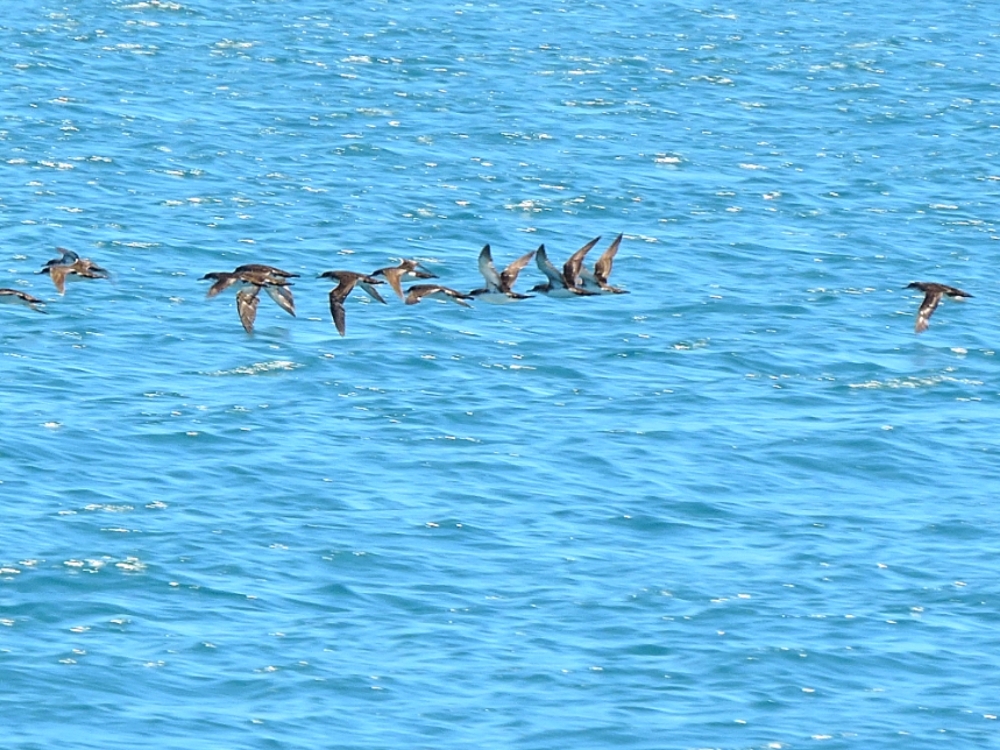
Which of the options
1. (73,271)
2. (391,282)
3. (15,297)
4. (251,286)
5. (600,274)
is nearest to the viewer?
(600,274)

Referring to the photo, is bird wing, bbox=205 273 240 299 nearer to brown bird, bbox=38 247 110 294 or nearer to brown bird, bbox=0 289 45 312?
brown bird, bbox=38 247 110 294

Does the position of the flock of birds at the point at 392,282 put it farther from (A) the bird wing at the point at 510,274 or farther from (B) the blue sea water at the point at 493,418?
(B) the blue sea water at the point at 493,418

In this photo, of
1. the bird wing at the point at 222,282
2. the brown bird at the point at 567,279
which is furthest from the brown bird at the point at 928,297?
the bird wing at the point at 222,282

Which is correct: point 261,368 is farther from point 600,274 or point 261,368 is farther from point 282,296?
point 600,274

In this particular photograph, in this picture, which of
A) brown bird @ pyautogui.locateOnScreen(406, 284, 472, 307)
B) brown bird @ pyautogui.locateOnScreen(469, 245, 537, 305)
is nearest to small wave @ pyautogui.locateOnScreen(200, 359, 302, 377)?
brown bird @ pyautogui.locateOnScreen(406, 284, 472, 307)

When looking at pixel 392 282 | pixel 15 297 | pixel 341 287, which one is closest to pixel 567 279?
pixel 392 282

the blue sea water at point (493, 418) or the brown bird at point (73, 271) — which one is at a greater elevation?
the brown bird at point (73, 271)

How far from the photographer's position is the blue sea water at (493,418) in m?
20.8

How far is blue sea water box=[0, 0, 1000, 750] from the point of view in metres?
20.8

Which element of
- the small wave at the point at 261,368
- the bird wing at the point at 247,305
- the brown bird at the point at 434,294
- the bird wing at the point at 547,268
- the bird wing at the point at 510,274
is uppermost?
the bird wing at the point at 547,268

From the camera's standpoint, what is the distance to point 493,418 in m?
29.0

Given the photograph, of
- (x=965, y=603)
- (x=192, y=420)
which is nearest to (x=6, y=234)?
(x=192, y=420)

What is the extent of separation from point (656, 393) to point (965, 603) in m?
8.12

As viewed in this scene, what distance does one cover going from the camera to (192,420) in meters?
28.0
